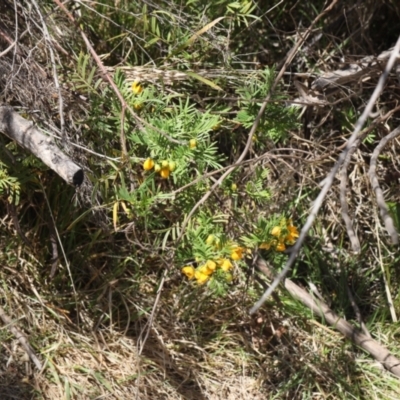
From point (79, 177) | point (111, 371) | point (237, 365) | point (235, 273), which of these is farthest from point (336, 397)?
point (79, 177)

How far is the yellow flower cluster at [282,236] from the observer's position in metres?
2.33

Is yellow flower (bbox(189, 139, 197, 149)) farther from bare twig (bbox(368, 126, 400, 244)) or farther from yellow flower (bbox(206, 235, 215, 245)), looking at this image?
bare twig (bbox(368, 126, 400, 244))

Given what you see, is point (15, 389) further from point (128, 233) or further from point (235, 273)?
point (235, 273)

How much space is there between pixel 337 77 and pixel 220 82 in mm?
410

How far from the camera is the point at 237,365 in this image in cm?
276

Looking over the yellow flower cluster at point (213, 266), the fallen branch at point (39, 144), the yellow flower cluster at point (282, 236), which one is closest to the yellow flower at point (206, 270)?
the yellow flower cluster at point (213, 266)

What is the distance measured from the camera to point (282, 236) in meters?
2.34

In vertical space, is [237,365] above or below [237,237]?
below

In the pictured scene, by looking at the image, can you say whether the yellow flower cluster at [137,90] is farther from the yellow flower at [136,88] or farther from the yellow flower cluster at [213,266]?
the yellow flower cluster at [213,266]

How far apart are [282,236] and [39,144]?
73 cm

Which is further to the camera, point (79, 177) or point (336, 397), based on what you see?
point (336, 397)

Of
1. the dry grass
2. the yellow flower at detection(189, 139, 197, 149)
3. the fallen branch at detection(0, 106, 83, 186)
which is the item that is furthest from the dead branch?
the fallen branch at detection(0, 106, 83, 186)

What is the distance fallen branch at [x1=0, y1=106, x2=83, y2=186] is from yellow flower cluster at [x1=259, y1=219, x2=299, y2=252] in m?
0.60

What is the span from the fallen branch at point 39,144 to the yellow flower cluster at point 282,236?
23.5 inches
